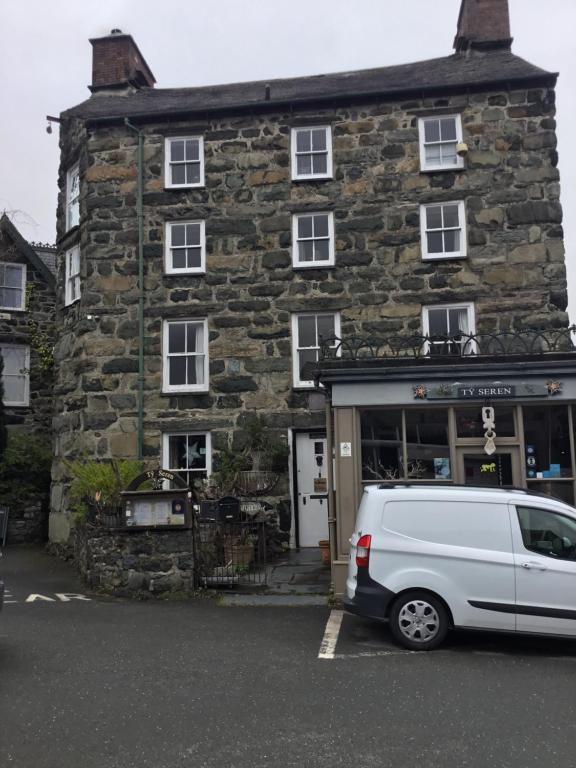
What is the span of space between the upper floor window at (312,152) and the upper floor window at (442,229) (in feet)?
8.01

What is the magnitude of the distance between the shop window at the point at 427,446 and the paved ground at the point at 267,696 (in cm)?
262

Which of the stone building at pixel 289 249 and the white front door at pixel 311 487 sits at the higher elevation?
the stone building at pixel 289 249

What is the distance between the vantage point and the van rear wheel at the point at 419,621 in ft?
25.7

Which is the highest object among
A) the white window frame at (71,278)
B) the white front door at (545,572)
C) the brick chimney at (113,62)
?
the brick chimney at (113,62)

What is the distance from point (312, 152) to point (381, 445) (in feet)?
27.8

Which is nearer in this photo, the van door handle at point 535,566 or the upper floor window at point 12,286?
the van door handle at point 535,566

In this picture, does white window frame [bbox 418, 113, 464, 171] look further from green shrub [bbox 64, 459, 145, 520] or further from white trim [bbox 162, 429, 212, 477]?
green shrub [bbox 64, 459, 145, 520]

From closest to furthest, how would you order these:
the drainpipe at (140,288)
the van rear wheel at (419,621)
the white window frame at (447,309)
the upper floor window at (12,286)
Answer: the van rear wheel at (419,621) < the white window frame at (447,309) < the drainpipe at (140,288) < the upper floor window at (12,286)

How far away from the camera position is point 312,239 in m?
16.1

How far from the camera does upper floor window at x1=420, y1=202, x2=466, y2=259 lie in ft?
51.8

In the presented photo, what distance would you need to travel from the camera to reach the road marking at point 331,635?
772 centimetres

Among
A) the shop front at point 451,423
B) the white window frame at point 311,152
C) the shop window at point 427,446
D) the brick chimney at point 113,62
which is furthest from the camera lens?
the brick chimney at point 113,62

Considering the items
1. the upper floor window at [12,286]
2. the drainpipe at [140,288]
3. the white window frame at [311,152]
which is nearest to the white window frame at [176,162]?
the drainpipe at [140,288]

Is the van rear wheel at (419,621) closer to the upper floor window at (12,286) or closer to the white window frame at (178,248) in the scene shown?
the white window frame at (178,248)
